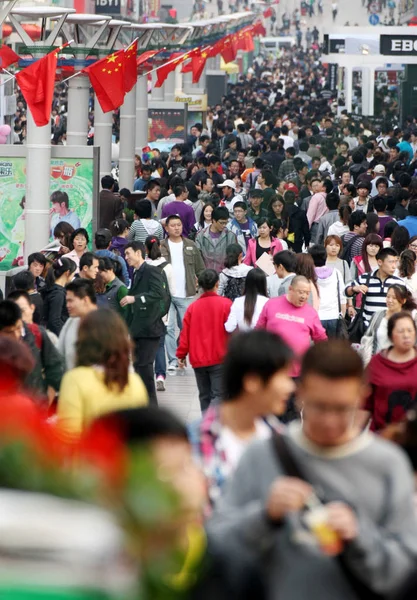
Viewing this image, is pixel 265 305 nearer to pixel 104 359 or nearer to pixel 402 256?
pixel 402 256

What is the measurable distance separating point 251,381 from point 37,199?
10.3 m

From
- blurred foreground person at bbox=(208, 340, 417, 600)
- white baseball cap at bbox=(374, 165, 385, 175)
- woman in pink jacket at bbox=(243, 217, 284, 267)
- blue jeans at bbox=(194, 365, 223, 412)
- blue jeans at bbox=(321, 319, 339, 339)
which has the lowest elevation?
blue jeans at bbox=(194, 365, 223, 412)

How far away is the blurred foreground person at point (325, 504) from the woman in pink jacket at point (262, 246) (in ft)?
30.8

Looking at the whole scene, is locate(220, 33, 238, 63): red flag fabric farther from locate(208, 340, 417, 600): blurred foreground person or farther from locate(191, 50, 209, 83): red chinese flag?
locate(208, 340, 417, 600): blurred foreground person

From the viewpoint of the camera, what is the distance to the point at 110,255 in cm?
1091

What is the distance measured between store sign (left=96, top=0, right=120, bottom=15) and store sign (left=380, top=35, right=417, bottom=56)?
17117mm

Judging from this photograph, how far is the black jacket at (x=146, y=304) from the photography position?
9.92 metres

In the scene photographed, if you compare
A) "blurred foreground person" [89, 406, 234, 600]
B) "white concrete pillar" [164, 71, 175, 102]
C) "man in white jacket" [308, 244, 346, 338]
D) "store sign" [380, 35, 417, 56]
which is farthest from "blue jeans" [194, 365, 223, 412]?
"white concrete pillar" [164, 71, 175, 102]

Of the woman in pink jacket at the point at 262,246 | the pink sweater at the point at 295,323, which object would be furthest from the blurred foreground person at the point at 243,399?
the woman in pink jacket at the point at 262,246

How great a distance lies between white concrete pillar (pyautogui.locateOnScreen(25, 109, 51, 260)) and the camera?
14070 millimetres

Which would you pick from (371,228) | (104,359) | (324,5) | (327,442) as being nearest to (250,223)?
(371,228)

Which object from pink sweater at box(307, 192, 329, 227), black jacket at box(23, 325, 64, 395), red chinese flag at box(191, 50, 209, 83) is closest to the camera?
black jacket at box(23, 325, 64, 395)

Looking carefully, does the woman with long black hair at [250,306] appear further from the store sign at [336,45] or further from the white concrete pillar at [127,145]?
the store sign at [336,45]

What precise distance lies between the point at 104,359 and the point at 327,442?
217 cm
